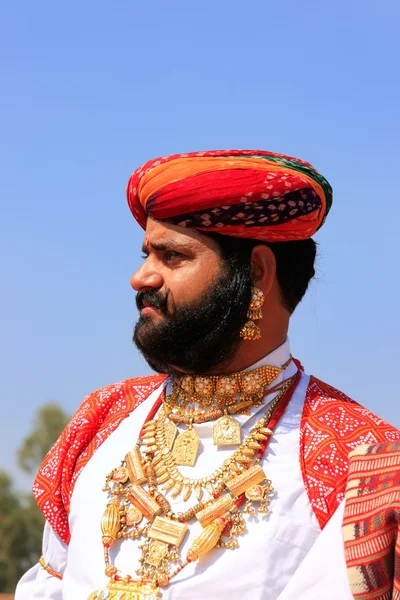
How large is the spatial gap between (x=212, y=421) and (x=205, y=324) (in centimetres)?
41

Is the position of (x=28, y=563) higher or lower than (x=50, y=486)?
lower

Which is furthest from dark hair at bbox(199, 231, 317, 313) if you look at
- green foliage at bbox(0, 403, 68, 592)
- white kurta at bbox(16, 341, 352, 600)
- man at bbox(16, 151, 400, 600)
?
green foliage at bbox(0, 403, 68, 592)

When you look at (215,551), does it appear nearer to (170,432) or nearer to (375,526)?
(170,432)

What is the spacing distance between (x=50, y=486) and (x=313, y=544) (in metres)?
1.38

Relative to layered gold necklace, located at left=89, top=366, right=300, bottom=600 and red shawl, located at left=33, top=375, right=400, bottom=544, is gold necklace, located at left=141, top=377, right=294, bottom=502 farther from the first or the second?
red shawl, located at left=33, top=375, right=400, bottom=544

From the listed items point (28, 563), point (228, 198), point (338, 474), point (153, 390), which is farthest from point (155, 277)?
point (28, 563)

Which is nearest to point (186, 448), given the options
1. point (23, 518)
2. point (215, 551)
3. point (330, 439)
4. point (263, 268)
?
point (215, 551)

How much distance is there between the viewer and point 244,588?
3.26m

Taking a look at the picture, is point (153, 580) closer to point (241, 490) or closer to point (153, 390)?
point (241, 490)

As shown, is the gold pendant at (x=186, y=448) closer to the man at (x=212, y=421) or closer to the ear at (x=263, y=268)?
the man at (x=212, y=421)

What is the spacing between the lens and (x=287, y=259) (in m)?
3.95

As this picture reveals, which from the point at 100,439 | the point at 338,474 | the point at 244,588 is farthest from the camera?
the point at 100,439

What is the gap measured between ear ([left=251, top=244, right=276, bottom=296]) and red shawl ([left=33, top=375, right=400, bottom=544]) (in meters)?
0.50

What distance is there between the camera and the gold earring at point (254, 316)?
3783mm
